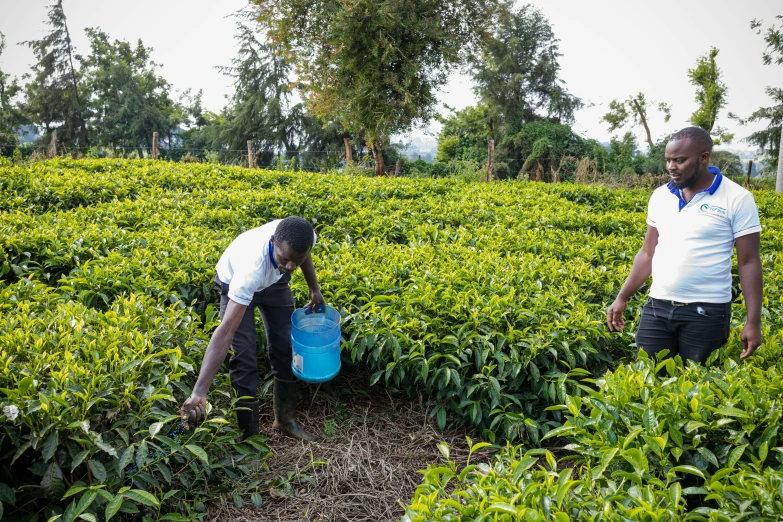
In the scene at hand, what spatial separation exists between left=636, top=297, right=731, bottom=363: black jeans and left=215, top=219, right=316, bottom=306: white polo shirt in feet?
6.45

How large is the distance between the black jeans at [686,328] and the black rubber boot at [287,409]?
2133 mm

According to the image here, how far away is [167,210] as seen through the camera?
20.0ft

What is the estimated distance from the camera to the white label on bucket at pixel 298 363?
3.21 metres

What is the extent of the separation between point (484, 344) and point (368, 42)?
46.0 feet

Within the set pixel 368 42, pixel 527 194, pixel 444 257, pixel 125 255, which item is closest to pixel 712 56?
pixel 368 42

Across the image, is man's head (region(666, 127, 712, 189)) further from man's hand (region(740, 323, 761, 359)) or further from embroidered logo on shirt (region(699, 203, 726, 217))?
man's hand (region(740, 323, 761, 359))

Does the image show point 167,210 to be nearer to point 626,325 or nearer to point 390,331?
point 390,331

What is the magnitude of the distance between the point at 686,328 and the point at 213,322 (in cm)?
280

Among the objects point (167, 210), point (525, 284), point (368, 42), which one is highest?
point (368, 42)

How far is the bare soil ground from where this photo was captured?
2.81 m

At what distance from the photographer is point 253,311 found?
3.22m

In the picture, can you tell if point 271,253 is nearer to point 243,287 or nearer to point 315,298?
point 243,287

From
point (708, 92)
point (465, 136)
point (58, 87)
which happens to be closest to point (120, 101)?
point (58, 87)

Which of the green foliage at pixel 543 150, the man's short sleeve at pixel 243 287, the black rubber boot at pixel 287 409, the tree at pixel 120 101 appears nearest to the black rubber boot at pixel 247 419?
the black rubber boot at pixel 287 409
